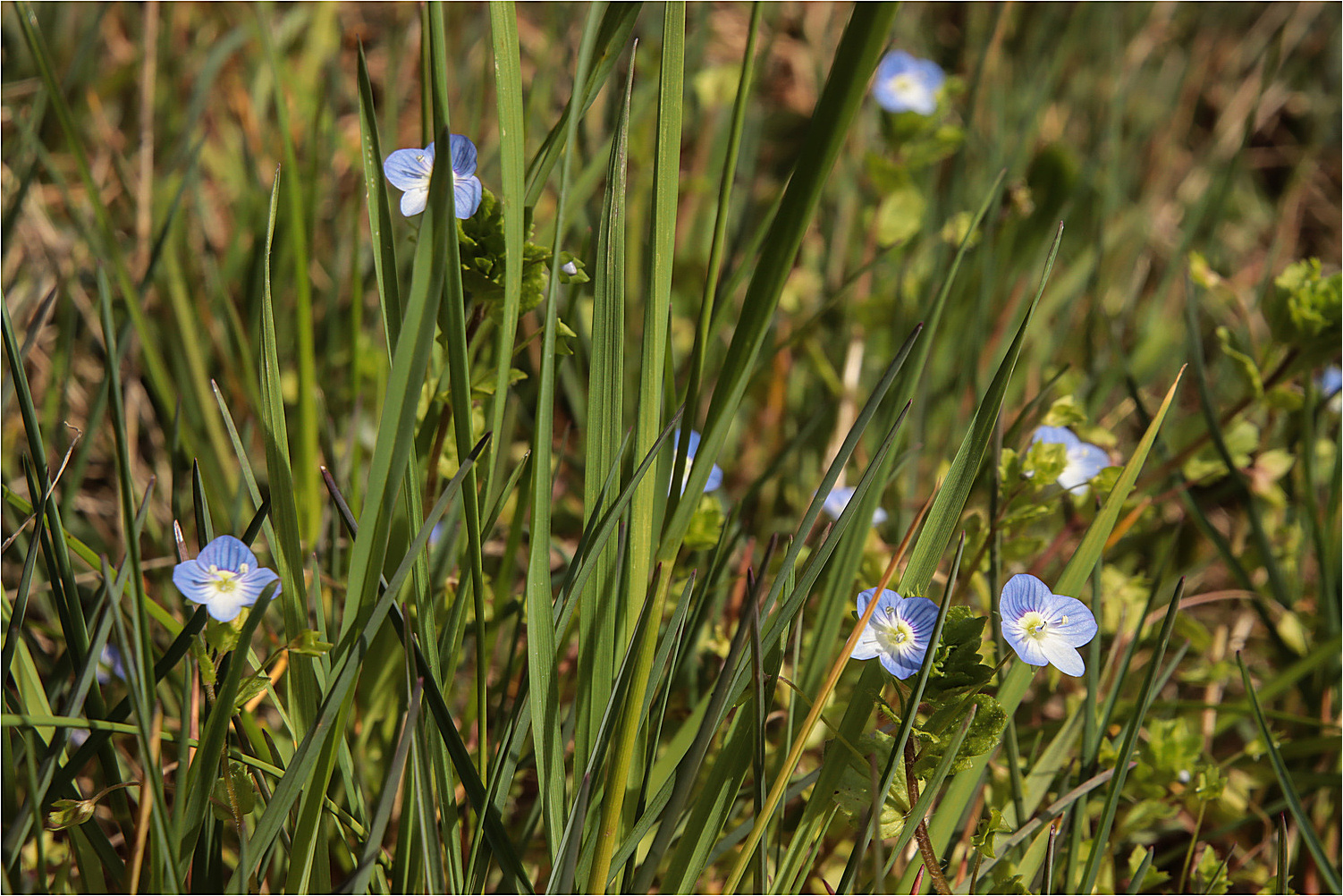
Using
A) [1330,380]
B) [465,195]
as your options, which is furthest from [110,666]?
[1330,380]

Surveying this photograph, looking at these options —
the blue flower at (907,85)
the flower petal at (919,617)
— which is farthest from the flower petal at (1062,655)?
the blue flower at (907,85)

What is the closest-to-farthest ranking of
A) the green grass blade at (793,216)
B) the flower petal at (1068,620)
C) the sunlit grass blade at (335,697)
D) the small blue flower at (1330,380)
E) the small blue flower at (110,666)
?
1. the green grass blade at (793,216)
2. the sunlit grass blade at (335,697)
3. the flower petal at (1068,620)
4. the small blue flower at (110,666)
5. the small blue flower at (1330,380)

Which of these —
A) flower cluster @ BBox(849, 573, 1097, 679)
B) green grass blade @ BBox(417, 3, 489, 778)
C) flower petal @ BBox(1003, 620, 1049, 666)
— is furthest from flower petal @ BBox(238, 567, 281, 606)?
flower petal @ BBox(1003, 620, 1049, 666)

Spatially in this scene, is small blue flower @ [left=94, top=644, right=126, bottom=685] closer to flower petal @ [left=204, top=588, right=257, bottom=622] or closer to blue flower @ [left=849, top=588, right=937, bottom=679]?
flower petal @ [left=204, top=588, right=257, bottom=622]

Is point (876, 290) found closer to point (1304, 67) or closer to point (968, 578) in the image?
point (968, 578)

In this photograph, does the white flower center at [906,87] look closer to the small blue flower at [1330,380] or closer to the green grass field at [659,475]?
the green grass field at [659,475]

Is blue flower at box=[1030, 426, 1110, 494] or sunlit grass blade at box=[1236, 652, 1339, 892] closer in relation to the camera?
sunlit grass blade at box=[1236, 652, 1339, 892]

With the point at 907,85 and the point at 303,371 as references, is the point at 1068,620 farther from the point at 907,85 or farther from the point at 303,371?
the point at 907,85
